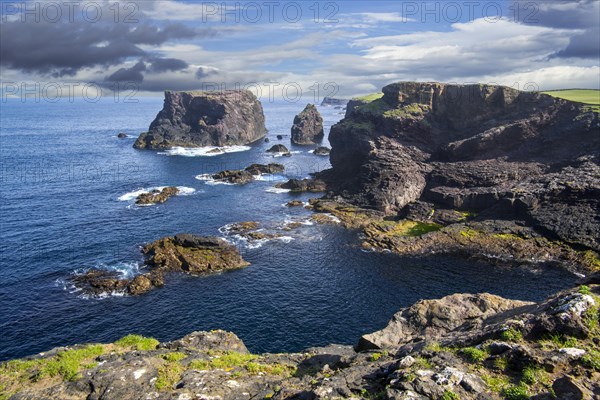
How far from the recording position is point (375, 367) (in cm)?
2167

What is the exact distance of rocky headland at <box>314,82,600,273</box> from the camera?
249ft

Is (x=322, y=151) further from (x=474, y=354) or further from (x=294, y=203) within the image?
(x=474, y=354)

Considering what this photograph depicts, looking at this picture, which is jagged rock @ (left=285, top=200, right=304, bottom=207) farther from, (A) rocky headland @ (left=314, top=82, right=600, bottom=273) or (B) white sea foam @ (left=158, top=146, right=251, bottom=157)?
(B) white sea foam @ (left=158, top=146, right=251, bottom=157)

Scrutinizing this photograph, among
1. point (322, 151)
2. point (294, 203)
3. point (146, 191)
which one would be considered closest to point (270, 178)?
point (294, 203)

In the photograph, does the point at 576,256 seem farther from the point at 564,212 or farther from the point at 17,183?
the point at 17,183

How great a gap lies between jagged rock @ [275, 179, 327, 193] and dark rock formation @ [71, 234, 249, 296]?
46.2 metres

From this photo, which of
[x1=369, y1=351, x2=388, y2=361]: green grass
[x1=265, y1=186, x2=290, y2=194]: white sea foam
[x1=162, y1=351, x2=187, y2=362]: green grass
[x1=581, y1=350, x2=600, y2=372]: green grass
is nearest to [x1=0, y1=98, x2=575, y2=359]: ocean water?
[x1=265, y1=186, x2=290, y2=194]: white sea foam

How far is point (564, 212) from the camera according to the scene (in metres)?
77.2

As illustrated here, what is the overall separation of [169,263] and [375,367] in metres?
53.4

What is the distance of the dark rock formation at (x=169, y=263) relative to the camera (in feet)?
197

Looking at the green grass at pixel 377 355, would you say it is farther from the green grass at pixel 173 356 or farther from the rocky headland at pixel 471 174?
the rocky headland at pixel 471 174

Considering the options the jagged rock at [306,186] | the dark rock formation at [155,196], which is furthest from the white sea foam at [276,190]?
the dark rock formation at [155,196]

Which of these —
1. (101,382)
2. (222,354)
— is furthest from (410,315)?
(101,382)

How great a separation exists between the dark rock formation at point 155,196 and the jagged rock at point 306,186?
32.0 meters
